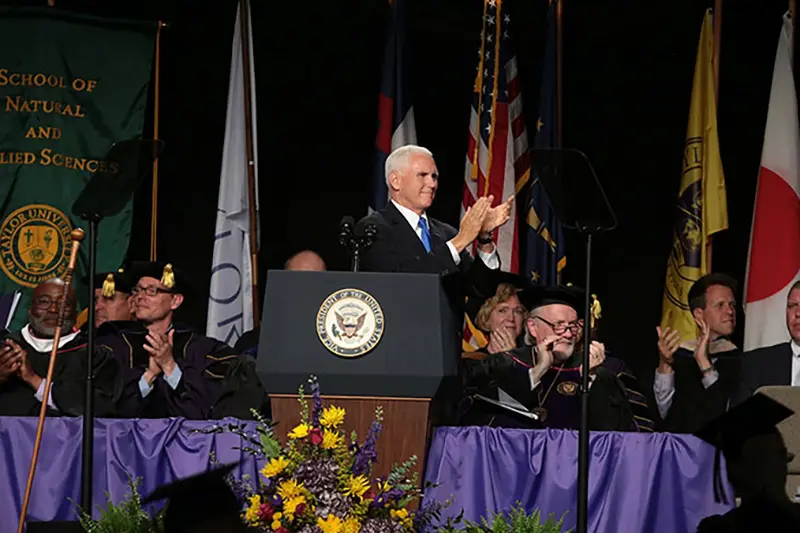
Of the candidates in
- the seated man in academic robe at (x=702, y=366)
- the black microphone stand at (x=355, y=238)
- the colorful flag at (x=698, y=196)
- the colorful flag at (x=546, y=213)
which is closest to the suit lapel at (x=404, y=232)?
the black microphone stand at (x=355, y=238)

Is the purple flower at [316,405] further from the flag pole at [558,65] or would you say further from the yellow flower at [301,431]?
the flag pole at [558,65]

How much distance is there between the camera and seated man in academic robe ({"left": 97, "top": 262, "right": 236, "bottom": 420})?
6.23m

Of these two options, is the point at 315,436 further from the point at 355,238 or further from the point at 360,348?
the point at 355,238

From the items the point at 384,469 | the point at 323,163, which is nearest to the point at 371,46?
the point at 323,163

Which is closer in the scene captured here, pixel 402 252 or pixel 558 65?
pixel 402 252

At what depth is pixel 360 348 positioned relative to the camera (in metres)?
4.27

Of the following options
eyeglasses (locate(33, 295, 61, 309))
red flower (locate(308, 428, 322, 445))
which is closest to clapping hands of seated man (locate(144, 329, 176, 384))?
eyeglasses (locate(33, 295, 61, 309))

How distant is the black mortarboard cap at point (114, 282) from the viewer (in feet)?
22.6

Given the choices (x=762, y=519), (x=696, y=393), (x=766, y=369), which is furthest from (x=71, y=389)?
(x=762, y=519)

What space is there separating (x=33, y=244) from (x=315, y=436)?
4225mm

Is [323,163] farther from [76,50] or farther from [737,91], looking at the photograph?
[737,91]

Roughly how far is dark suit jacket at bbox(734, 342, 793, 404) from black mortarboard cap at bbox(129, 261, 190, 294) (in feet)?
8.86

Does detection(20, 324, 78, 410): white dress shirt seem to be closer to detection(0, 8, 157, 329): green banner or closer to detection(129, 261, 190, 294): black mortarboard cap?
detection(129, 261, 190, 294): black mortarboard cap

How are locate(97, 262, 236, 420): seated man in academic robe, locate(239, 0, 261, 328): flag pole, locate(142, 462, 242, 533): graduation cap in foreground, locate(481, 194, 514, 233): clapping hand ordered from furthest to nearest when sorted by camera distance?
locate(239, 0, 261, 328): flag pole
locate(97, 262, 236, 420): seated man in academic robe
locate(481, 194, 514, 233): clapping hand
locate(142, 462, 242, 533): graduation cap in foreground
